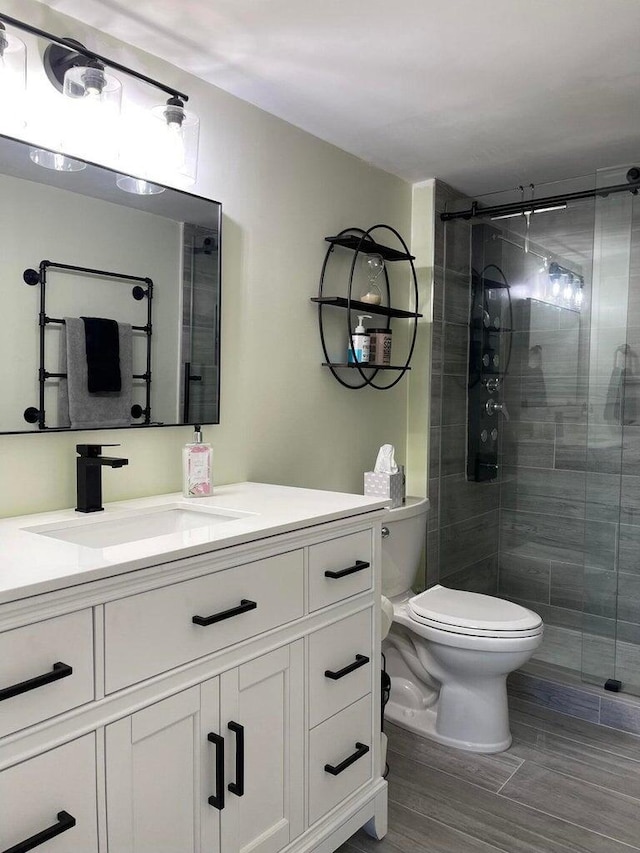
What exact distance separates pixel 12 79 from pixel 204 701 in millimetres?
1402

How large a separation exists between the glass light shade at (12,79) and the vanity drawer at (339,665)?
1.38 metres

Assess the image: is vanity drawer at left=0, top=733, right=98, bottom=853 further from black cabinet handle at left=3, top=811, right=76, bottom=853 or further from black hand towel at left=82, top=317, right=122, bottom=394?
black hand towel at left=82, top=317, right=122, bottom=394

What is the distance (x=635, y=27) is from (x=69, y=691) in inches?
79.5

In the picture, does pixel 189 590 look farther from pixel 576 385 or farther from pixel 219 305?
pixel 576 385

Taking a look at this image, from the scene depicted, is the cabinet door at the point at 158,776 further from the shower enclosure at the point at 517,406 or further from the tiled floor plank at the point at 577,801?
the shower enclosure at the point at 517,406

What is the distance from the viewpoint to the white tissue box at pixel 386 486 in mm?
2512

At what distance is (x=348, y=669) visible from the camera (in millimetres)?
1681

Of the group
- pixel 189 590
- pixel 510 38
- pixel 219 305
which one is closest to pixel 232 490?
pixel 219 305

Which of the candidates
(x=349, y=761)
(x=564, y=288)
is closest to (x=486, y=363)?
(x=564, y=288)

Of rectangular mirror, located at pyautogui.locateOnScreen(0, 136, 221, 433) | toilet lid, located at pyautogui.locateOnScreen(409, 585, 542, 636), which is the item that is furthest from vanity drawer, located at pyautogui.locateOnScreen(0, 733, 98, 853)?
toilet lid, located at pyautogui.locateOnScreen(409, 585, 542, 636)

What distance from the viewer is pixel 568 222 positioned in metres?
3.16

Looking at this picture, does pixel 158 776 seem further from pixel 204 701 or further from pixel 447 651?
pixel 447 651

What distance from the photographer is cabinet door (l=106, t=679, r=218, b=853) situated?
1173 millimetres

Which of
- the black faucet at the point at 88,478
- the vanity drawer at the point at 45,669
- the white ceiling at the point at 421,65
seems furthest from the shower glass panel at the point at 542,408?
the vanity drawer at the point at 45,669
